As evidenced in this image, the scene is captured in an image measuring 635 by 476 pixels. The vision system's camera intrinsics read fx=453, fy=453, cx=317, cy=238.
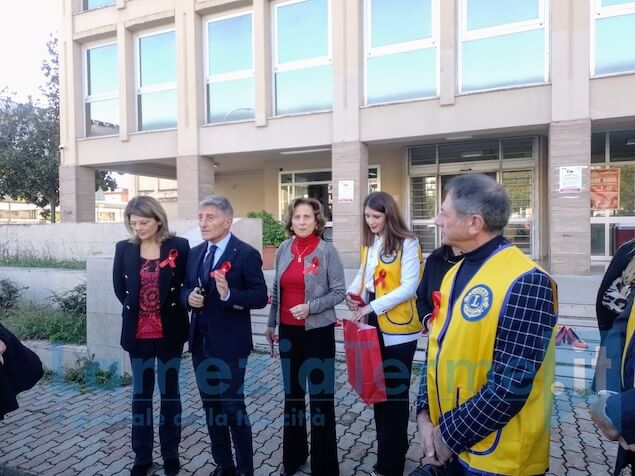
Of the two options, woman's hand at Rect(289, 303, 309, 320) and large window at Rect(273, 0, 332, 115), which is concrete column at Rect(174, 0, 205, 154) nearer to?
large window at Rect(273, 0, 332, 115)

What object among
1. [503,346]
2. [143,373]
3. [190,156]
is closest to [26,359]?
[143,373]

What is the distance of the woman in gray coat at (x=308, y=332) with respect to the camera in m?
2.89

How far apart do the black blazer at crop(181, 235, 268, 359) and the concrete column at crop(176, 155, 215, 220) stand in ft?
28.6

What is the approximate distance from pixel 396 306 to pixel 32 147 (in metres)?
15.6

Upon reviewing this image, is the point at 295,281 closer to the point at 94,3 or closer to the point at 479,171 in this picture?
the point at 479,171

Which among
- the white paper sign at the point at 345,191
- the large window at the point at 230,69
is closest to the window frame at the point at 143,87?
the large window at the point at 230,69

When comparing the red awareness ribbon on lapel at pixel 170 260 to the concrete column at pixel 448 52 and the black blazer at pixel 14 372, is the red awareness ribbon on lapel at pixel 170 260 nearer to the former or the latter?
the black blazer at pixel 14 372

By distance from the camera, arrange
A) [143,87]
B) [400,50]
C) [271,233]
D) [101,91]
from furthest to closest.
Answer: [101,91] → [143,87] → [271,233] → [400,50]

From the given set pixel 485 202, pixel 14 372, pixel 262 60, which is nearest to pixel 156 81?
pixel 262 60

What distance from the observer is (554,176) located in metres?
8.32

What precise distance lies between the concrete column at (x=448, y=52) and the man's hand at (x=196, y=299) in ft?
25.6

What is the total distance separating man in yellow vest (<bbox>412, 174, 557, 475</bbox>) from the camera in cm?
153

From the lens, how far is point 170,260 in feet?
10.3

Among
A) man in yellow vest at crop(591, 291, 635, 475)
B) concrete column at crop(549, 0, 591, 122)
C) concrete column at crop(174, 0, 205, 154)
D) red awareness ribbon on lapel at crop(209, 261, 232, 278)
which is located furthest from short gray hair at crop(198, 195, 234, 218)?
concrete column at crop(174, 0, 205, 154)
